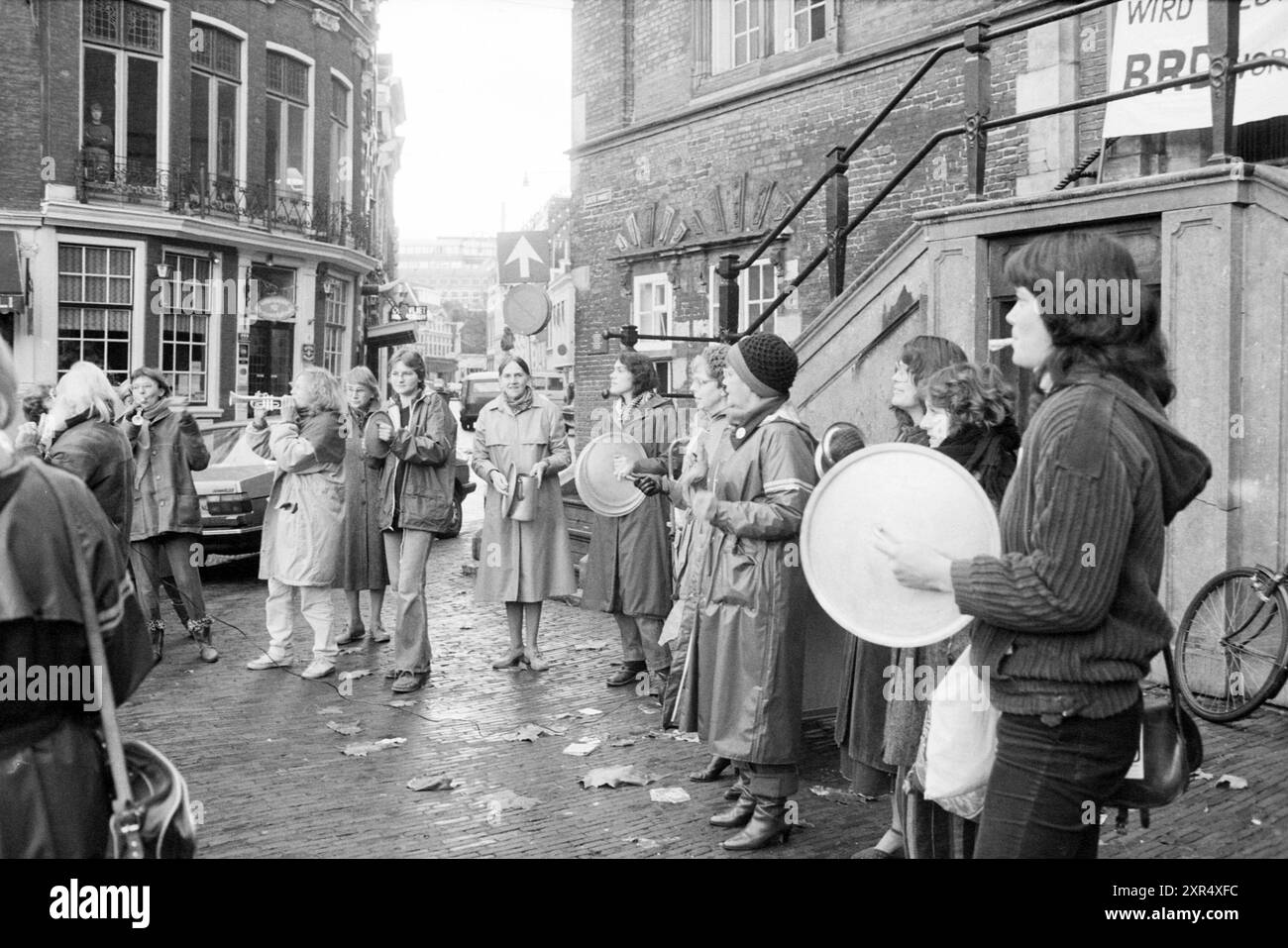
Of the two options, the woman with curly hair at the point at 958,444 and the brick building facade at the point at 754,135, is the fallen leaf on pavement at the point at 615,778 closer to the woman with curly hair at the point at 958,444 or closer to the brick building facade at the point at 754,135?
the woman with curly hair at the point at 958,444

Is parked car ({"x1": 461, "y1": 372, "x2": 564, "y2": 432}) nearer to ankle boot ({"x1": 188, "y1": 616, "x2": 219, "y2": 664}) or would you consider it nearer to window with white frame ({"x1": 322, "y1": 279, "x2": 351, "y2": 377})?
window with white frame ({"x1": 322, "y1": 279, "x2": 351, "y2": 377})

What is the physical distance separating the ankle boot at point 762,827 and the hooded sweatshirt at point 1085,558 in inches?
84.3

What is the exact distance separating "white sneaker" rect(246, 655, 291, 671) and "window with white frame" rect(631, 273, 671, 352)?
7.81 m

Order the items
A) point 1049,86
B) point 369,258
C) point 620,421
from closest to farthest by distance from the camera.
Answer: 1. point 620,421
2. point 1049,86
3. point 369,258

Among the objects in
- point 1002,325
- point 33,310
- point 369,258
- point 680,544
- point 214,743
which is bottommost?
point 214,743

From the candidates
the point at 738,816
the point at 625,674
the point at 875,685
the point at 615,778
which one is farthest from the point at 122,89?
the point at 875,685

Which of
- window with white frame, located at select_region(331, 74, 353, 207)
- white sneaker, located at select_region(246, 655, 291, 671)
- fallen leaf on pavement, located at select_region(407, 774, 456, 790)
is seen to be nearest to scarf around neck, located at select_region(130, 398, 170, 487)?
white sneaker, located at select_region(246, 655, 291, 671)

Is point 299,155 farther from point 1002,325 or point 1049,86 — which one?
point 1002,325

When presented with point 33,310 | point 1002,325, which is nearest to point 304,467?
point 1002,325

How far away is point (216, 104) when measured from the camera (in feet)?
77.9

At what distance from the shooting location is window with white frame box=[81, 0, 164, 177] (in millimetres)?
21672

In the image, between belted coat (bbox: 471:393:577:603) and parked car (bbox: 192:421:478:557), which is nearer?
belted coat (bbox: 471:393:577:603)

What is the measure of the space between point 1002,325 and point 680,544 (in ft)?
9.40
